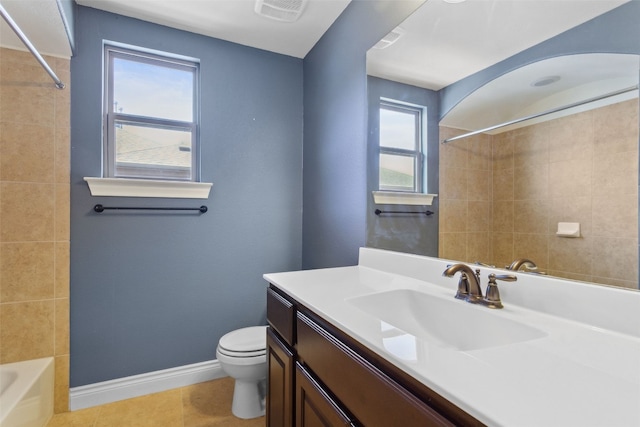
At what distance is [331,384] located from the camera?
837 mm

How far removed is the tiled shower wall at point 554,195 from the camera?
0.74m

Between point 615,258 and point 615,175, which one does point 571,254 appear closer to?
point 615,258

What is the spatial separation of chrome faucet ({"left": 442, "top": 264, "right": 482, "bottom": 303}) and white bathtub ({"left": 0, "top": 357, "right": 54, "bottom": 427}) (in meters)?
1.90

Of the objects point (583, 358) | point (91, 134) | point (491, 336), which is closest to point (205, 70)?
point (91, 134)

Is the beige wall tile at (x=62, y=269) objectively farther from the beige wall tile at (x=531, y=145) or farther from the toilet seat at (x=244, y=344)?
the beige wall tile at (x=531, y=145)

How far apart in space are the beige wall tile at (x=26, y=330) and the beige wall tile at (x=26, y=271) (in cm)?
5

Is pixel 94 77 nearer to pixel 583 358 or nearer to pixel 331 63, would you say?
pixel 331 63

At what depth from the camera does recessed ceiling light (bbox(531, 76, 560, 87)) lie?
2.85ft

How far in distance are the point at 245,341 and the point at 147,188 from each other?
114cm

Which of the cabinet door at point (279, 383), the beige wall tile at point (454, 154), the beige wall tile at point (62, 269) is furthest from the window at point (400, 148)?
the beige wall tile at point (62, 269)

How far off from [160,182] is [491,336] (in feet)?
6.36

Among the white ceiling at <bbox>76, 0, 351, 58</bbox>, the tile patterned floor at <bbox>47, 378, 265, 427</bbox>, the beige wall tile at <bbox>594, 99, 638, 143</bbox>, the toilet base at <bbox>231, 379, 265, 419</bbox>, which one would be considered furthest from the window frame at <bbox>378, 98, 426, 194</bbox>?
the tile patterned floor at <bbox>47, 378, 265, 427</bbox>

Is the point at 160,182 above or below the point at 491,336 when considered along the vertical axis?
above

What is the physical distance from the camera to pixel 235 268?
7.28 feet
